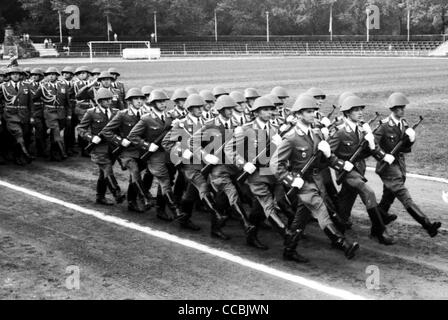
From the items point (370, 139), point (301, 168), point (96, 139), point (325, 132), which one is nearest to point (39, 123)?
point (96, 139)

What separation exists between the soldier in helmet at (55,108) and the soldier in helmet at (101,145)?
361 centimetres

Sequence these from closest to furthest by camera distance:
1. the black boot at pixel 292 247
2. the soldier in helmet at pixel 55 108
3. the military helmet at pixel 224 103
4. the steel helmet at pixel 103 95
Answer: the black boot at pixel 292 247 → the military helmet at pixel 224 103 → the steel helmet at pixel 103 95 → the soldier in helmet at pixel 55 108

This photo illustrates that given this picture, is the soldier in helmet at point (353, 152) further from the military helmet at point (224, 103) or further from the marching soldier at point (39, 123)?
the marching soldier at point (39, 123)

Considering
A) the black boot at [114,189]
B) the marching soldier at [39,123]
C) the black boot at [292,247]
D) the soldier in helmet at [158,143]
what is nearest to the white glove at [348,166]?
the black boot at [292,247]

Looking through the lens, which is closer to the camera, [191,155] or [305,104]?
[305,104]

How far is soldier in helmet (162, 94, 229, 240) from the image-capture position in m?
9.09

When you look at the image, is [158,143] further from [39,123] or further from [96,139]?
[39,123]

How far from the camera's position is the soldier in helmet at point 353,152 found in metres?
8.41

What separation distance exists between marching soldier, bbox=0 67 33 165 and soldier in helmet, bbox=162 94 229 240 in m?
5.81

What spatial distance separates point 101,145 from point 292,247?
429cm

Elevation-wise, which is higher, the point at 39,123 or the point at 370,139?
the point at 370,139

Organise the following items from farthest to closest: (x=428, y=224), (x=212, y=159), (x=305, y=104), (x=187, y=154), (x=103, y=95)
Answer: (x=103, y=95) → (x=187, y=154) → (x=212, y=159) → (x=428, y=224) → (x=305, y=104)

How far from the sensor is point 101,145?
10.8m

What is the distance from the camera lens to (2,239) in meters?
8.79
